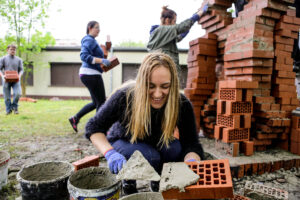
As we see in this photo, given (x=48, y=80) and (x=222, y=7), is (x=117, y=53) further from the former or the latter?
(x=222, y=7)

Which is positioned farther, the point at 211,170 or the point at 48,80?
the point at 48,80

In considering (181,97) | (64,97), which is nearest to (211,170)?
(181,97)

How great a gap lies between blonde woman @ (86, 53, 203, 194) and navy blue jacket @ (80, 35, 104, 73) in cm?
191

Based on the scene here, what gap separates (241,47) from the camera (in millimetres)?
2652

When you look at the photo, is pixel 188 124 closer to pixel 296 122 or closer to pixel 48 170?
pixel 48 170

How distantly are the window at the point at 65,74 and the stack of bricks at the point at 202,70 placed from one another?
10.4 m

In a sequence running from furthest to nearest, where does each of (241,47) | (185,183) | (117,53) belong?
(117,53)
(241,47)
(185,183)

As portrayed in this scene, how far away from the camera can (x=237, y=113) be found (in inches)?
95.3

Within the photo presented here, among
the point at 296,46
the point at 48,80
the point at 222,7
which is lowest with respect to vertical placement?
the point at 48,80

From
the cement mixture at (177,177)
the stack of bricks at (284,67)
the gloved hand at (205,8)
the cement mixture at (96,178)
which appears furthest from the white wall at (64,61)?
the cement mixture at (177,177)

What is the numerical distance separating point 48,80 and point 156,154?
492 inches

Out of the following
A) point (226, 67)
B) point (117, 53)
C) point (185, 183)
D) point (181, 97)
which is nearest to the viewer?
point (185, 183)

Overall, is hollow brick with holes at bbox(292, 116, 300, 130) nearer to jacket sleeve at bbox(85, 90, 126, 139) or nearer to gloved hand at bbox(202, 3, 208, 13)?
gloved hand at bbox(202, 3, 208, 13)

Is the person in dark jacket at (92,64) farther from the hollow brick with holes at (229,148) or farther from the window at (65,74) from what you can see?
the window at (65,74)
